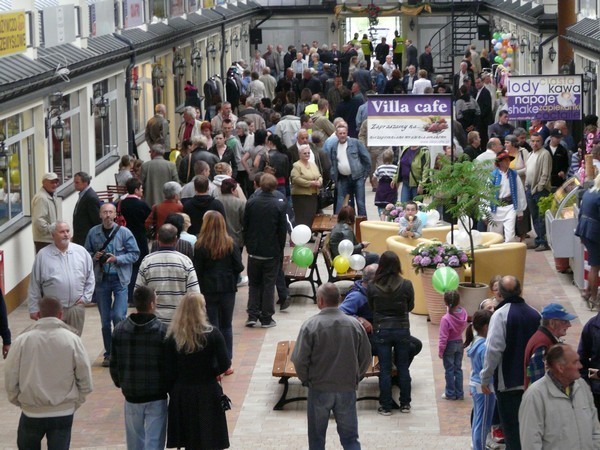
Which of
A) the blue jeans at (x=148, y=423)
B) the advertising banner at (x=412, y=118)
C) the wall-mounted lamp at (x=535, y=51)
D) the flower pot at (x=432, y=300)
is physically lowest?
the flower pot at (x=432, y=300)

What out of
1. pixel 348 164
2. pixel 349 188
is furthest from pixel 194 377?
pixel 349 188

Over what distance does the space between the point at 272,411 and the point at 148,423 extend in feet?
9.09

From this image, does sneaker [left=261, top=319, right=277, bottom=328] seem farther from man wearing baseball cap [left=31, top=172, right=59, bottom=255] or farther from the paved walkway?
man wearing baseball cap [left=31, top=172, right=59, bottom=255]

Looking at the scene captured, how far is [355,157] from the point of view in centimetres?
2070

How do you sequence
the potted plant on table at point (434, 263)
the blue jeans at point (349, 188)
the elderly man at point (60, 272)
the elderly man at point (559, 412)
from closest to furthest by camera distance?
the elderly man at point (559, 412), the elderly man at point (60, 272), the potted plant on table at point (434, 263), the blue jeans at point (349, 188)

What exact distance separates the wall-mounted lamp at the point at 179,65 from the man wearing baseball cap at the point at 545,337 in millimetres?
22624

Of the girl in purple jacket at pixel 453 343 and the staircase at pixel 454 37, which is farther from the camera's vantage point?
the staircase at pixel 454 37

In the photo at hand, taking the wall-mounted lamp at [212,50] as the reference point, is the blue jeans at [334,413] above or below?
below

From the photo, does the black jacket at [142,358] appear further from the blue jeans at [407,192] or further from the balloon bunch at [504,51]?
the balloon bunch at [504,51]

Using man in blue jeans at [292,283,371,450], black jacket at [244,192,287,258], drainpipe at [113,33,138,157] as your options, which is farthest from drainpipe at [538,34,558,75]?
man in blue jeans at [292,283,371,450]

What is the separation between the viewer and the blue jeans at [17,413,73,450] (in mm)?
9852

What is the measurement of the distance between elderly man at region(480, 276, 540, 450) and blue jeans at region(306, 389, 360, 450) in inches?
40.5

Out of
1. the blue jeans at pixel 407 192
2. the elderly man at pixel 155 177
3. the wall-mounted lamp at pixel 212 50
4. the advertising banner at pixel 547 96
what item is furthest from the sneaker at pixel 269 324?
the wall-mounted lamp at pixel 212 50

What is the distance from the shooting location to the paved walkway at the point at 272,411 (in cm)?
1190
